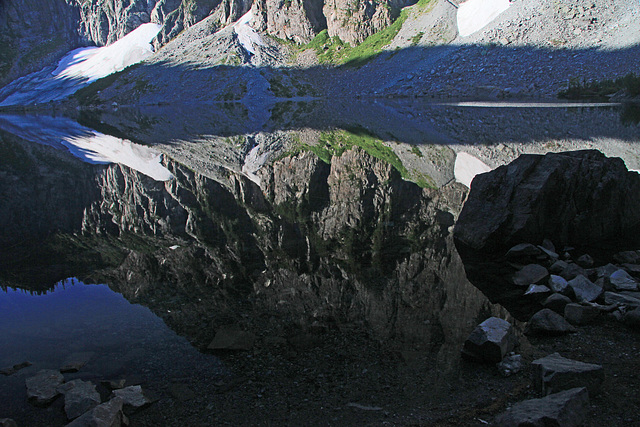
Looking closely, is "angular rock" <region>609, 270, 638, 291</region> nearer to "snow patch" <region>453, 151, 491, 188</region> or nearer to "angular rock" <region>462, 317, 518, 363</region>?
"angular rock" <region>462, 317, 518, 363</region>

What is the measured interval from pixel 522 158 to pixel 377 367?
806cm

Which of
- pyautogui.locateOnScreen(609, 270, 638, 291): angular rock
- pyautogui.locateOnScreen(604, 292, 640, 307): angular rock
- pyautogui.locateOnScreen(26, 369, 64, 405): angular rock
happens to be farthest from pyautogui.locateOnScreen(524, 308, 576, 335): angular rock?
pyautogui.locateOnScreen(26, 369, 64, 405): angular rock

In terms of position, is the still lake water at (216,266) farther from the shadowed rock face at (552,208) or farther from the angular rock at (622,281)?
the angular rock at (622,281)

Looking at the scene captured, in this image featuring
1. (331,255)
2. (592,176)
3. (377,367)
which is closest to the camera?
(377,367)

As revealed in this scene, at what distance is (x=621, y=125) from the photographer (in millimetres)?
29203

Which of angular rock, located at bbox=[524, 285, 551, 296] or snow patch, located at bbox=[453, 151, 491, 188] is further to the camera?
snow patch, located at bbox=[453, 151, 491, 188]

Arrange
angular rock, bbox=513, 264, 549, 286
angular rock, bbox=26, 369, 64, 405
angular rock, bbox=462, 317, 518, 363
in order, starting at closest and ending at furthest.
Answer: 1. angular rock, bbox=26, 369, 64, 405
2. angular rock, bbox=462, 317, 518, 363
3. angular rock, bbox=513, 264, 549, 286

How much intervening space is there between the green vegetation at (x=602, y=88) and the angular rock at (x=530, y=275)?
57.8m

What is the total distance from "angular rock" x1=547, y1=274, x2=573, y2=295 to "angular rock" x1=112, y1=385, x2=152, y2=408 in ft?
23.4

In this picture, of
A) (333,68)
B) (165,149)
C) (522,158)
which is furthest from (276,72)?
(522,158)

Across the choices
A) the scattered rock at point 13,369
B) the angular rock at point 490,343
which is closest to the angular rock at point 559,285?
the angular rock at point 490,343

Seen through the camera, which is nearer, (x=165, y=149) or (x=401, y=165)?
(x=401, y=165)

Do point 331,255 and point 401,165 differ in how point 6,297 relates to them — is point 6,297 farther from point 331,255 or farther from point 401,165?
point 401,165

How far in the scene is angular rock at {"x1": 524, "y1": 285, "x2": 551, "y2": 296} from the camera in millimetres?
8336
